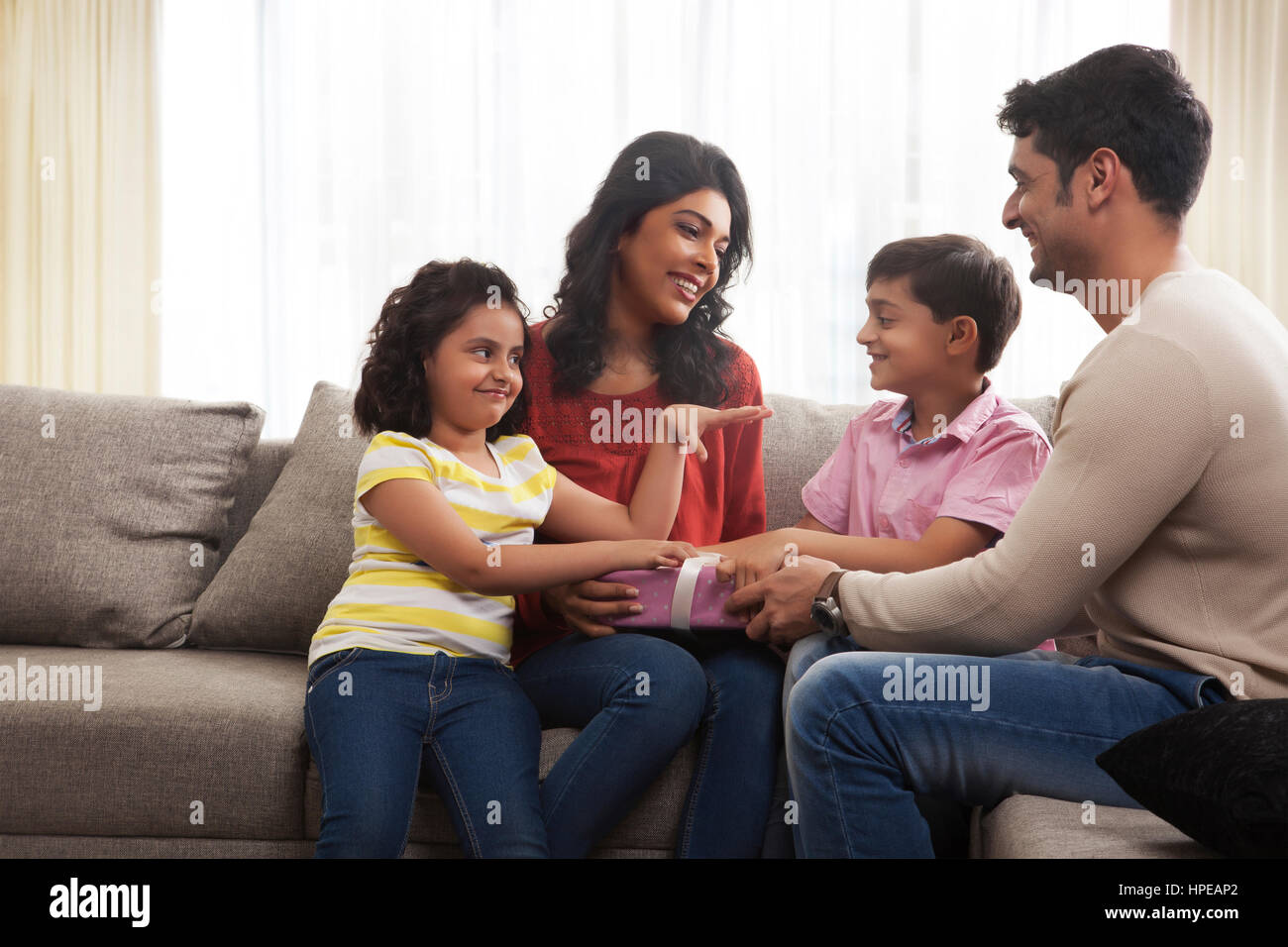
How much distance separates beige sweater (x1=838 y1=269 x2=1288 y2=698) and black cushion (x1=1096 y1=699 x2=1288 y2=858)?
0.63 ft

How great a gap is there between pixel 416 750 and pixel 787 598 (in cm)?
50

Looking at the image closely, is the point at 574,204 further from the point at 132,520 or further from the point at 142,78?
the point at 132,520

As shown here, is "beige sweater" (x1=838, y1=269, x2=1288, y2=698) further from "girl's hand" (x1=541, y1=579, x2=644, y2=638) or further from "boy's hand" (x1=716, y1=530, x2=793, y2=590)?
"girl's hand" (x1=541, y1=579, x2=644, y2=638)

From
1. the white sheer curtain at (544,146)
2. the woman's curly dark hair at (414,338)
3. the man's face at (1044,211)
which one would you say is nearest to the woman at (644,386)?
the woman's curly dark hair at (414,338)

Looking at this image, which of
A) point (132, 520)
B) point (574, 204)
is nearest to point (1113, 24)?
point (574, 204)

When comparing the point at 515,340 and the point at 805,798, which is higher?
the point at 515,340

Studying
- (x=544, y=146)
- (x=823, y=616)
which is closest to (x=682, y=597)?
(x=823, y=616)

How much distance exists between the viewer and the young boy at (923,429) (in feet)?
4.90

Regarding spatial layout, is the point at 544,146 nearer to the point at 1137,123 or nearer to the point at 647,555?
the point at 647,555

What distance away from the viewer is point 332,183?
11.1 feet

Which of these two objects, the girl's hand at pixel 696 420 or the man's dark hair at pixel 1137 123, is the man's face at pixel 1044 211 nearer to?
the man's dark hair at pixel 1137 123

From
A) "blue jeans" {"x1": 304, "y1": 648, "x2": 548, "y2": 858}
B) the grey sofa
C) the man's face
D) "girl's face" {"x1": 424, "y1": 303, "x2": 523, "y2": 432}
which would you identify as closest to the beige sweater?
A: the man's face

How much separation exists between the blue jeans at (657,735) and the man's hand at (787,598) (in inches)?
3.3
